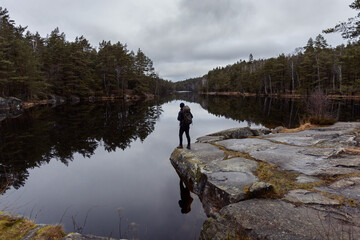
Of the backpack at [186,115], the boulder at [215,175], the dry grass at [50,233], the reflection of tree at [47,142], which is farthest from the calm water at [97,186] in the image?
the backpack at [186,115]

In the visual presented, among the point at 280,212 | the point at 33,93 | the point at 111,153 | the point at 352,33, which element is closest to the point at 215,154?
the point at 280,212

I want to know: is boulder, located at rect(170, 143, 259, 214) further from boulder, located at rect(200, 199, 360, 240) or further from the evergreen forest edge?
the evergreen forest edge

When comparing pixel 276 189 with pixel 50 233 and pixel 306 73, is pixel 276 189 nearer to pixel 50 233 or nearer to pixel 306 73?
pixel 50 233

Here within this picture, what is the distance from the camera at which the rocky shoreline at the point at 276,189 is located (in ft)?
10.6

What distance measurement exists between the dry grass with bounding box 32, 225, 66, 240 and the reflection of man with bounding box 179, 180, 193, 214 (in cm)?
323

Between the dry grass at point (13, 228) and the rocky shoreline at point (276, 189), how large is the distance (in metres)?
3.11

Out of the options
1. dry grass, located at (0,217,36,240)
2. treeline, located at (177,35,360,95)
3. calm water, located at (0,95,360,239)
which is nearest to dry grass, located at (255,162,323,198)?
calm water, located at (0,95,360,239)

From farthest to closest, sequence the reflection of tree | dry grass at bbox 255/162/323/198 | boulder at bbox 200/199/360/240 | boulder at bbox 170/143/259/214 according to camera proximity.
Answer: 1. the reflection of tree
2. boulder at bbox 170/143/259/214
3. dry grass at bbox 255/162/323/198
4. boulder at bbox 200/199/360/240

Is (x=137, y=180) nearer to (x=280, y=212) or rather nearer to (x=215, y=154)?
(x=215, y=154)

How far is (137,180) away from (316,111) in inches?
605

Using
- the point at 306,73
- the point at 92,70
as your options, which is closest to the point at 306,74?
the point at 306,73

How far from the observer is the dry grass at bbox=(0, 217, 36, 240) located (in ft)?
10.4

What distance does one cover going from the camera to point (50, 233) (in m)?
3.13

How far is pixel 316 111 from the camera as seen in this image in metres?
15.8
